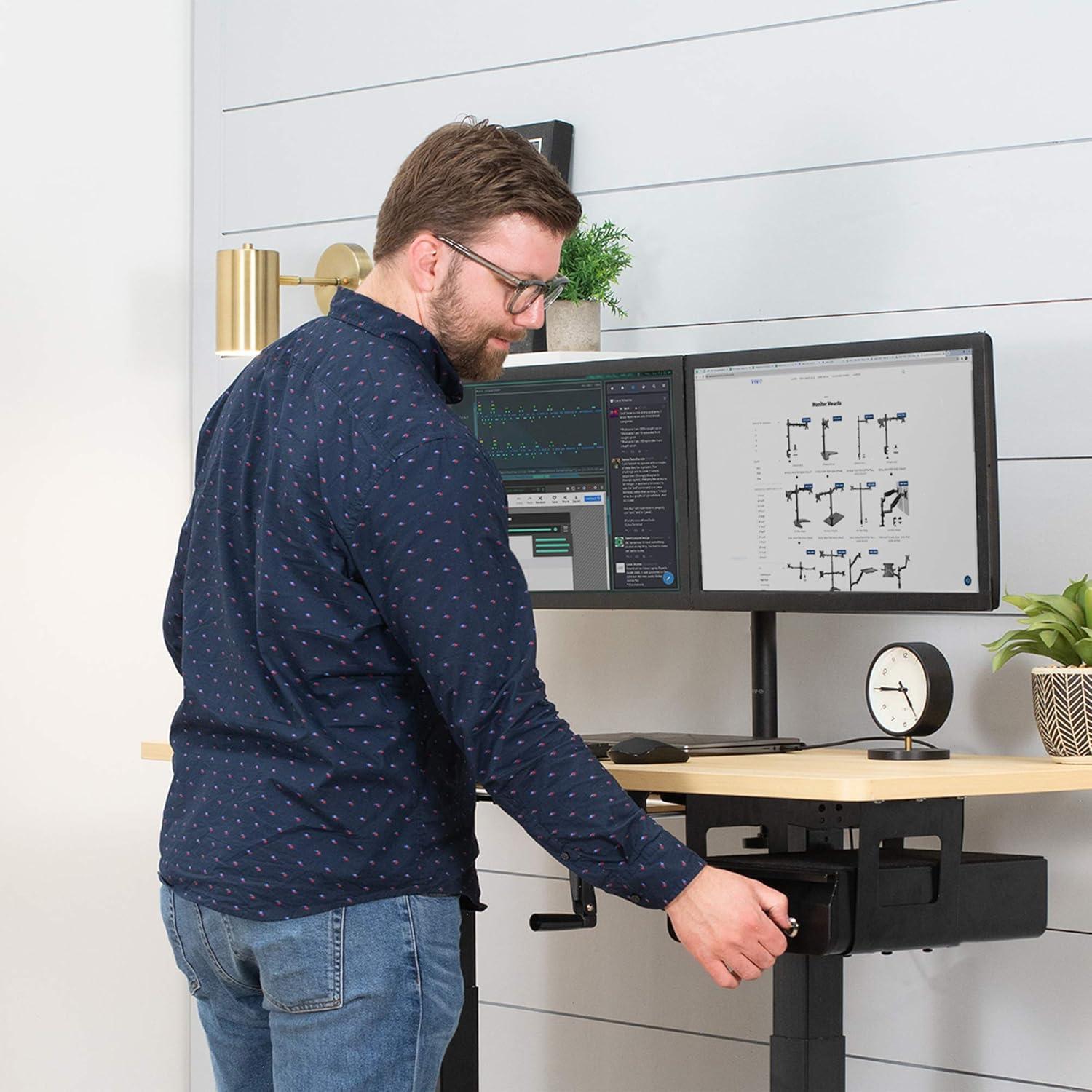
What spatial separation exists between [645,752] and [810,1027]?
0.37m

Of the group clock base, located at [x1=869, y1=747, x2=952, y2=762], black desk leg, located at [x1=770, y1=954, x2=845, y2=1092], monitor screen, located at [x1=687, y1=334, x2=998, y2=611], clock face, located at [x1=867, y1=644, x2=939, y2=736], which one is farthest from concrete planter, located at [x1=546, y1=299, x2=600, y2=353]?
black desk leg, located at [x1=770, y1=954, x2=845, y2=1092]

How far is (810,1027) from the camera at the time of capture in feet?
5.81

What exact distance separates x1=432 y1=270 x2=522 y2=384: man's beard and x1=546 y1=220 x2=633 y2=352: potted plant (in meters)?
0.83

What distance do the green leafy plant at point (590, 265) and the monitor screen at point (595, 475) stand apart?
0.63 ft

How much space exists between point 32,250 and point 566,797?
178 cm

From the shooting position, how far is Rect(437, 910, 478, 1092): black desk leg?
6.48 ft

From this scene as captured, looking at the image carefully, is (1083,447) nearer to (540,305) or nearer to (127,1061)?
(540,305)

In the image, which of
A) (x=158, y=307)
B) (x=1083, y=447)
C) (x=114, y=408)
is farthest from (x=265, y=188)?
(x=1083, y=447)

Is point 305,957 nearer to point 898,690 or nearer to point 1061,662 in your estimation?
point 898,690

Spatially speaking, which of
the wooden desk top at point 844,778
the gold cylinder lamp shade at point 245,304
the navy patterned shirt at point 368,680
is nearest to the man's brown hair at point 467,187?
the navy patterned shirt at point 368,680

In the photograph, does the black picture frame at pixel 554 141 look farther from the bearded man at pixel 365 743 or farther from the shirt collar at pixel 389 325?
the bearded man at pixel 365 743

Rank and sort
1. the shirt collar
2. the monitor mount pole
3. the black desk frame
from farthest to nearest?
the monitor mount pole, the black desk frame, the shirt collar

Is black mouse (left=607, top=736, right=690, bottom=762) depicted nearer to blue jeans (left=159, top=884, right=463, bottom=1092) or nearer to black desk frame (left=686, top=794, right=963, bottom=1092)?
black desk frame (left=686, top=794, right=963, bottom=1092)

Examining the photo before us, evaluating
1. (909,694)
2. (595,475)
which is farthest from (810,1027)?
(595,475)
